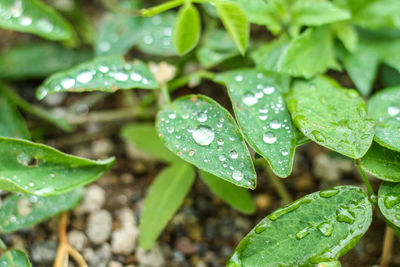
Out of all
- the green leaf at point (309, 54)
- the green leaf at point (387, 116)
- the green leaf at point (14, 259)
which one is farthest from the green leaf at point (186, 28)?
the green leaf at point (14, 259)

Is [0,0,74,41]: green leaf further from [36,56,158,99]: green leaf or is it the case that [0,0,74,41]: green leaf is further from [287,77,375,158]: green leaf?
[287,77,375,158]: green leaf

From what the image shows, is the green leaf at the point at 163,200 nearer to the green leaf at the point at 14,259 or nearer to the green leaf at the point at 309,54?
the green leaf at the point at 14,259

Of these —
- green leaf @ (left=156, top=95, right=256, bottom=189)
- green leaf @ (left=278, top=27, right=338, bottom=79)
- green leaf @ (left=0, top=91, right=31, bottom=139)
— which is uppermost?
green leaf @ (left=278, top=27, right=338, bottom=79)

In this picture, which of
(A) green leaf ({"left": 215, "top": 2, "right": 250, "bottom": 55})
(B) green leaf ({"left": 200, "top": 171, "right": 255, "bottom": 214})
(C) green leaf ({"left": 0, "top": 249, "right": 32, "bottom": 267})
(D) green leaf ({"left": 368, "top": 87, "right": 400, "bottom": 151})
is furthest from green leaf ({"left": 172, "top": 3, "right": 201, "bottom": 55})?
(C) green leaf ({"left": 0, "top": 249, "right": 32, "bottom": 267})

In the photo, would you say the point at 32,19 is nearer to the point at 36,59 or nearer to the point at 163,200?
the point at 36,59

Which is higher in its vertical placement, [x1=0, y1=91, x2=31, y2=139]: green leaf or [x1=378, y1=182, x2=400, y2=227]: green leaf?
[x1=378, y1=182, x2=400, y2=227]: green leaf

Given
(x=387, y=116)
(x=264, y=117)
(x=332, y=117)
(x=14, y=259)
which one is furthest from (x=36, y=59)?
(x=387, y=116)
